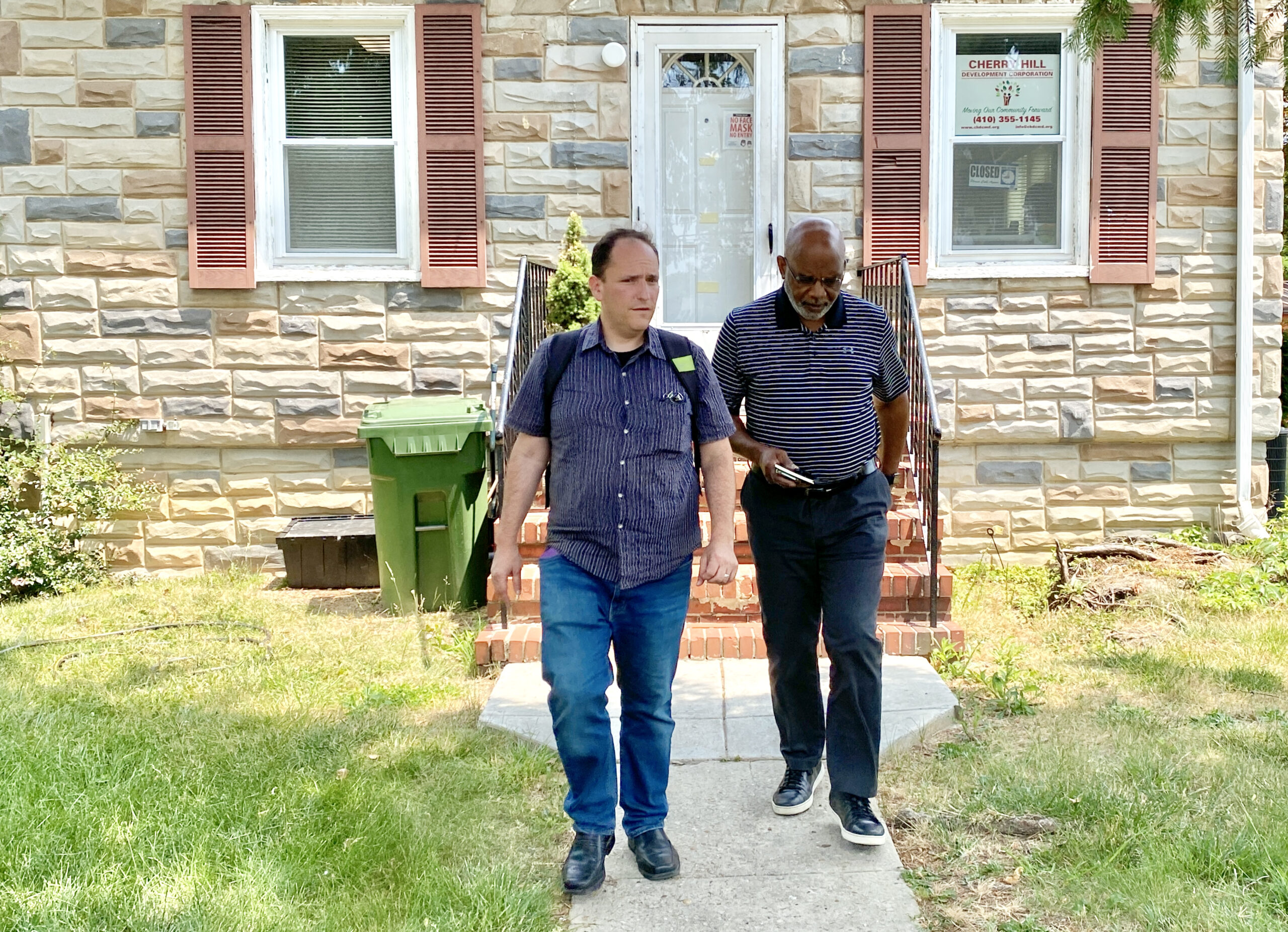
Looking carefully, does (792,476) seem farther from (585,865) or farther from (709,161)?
(709,161)

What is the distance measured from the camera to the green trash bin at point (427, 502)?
260 inches

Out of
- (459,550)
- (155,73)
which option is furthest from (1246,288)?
(155,73)

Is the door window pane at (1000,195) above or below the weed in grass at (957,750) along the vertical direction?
above

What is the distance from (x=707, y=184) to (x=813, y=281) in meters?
4.83

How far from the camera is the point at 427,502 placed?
6.71m

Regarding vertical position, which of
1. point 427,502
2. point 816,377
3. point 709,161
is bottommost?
point 427,502

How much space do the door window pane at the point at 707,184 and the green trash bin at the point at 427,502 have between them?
2.10 metres

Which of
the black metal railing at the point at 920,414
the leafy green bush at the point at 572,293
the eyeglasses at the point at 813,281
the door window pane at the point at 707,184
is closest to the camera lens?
the eyeglasses at the point at 813,281

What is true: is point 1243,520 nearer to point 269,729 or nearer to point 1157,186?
point 1157,186

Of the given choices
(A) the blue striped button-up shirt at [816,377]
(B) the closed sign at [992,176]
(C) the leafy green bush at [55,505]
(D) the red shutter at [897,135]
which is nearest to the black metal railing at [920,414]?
(D) the red shutter at [897,135]

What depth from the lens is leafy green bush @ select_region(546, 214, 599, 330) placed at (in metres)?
7.25

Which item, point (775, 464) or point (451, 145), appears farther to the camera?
point (451, 145)

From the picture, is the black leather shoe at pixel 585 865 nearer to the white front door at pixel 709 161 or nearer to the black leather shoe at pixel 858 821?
the black leather shoe at pixel 858 821

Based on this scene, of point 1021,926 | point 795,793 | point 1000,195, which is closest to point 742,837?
point 795,793
